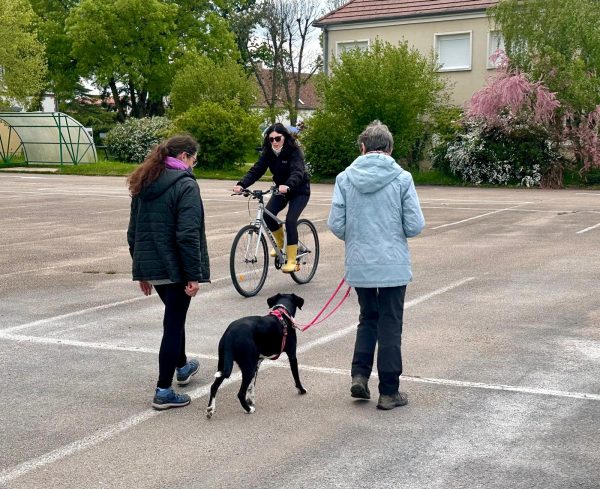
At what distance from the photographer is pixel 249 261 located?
9.95m

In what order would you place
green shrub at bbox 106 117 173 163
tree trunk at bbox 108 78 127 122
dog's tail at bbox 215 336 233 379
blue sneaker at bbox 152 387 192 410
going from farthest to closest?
1. tree trunk at bbox 108 78 127 122
2. green shrub at bbox 106 117 173 163
3. blue sneaker at bbox 152 387 192 410
4. dog's tail at bbox 215 336 233 379

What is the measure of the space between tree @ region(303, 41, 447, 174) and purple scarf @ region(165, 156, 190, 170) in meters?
25.9

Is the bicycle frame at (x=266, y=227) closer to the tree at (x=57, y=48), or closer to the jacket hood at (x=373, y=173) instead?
the jacket hood at (x=373, y=173)

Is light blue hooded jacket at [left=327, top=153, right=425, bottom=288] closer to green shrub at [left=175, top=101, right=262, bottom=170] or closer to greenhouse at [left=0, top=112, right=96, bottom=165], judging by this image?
green shrub at [left=175, top=101, right=262, bottom=170]

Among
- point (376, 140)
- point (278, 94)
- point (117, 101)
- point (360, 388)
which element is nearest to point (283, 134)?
point (376, 140)

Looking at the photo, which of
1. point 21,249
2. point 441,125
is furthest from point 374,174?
point 441,125

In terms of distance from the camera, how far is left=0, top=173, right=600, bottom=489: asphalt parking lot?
461 centimetres

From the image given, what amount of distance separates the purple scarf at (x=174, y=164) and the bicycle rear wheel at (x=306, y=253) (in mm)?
4995

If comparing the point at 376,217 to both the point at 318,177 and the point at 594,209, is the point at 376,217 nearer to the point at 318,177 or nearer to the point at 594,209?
the point at 594,209

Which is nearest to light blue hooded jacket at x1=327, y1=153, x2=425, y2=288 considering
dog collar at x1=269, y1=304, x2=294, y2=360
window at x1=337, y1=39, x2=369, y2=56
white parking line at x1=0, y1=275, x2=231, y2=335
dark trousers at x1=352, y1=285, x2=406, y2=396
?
dark trousers at x1=352, y1=285, x2=406, y2=396

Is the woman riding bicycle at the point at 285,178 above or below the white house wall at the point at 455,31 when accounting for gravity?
below

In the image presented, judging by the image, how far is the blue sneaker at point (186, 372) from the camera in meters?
6.23

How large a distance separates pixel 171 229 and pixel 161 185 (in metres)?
0.28

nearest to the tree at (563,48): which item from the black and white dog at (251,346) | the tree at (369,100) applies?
the tree at (369,100)
